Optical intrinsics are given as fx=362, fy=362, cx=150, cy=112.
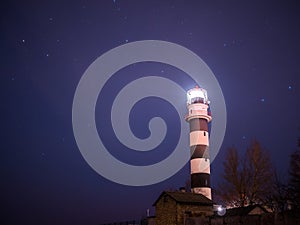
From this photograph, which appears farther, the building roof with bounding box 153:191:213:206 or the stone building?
the building roof with bounding box 153:191:213:206

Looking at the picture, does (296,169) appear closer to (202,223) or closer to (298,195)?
(298,195)

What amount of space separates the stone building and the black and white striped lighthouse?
7.63 meters

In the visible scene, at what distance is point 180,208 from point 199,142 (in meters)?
13.7

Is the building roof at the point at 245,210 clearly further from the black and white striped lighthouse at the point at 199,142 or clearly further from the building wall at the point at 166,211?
the building wall at the point at 166,211

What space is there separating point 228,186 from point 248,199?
3934 mm

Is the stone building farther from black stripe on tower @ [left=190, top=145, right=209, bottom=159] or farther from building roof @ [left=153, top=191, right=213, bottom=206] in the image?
black stripe on tower @ [left=190, top=145, right=209, bottom=159]

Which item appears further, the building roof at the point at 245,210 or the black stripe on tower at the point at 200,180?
the black stripe on tower at the point at 200,180

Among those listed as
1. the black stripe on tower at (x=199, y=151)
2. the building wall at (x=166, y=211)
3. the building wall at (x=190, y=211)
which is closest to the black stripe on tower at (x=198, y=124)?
the black stripe on tower at (x=199, y=151)

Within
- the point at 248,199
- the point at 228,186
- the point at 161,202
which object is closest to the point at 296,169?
the point at 161,202

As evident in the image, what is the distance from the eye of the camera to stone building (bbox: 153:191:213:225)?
1369 inches

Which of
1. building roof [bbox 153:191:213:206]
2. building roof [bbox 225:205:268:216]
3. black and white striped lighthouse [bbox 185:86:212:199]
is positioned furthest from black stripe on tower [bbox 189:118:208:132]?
building roof [bbox 225:205:268:216]

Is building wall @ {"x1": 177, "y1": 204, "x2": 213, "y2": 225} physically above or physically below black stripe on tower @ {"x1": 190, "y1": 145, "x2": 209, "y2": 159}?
below

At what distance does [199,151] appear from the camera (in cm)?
4669

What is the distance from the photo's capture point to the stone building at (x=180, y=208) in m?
34.8
